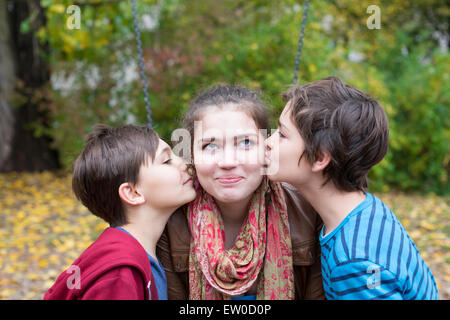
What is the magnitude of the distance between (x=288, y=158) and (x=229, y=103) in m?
0.41

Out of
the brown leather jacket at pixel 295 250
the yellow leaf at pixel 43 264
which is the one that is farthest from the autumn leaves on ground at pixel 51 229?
the brown leather jacket at pixel 295 250

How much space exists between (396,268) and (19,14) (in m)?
7.66

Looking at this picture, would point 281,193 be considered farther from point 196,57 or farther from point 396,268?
point 196,57

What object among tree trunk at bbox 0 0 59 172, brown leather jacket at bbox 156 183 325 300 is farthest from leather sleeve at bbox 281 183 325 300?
tree trunk at bbox 0 0 59 172

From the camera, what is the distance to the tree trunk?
730 centimetres

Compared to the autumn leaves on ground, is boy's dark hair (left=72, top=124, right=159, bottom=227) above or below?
above

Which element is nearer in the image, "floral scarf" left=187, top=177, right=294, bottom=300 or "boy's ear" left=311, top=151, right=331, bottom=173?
"boy's ear" left=311, top=151, right=331, bottom=173

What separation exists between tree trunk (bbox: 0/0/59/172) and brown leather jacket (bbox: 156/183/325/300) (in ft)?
20.4

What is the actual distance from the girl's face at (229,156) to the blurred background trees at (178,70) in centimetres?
379

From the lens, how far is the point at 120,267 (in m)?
1.69

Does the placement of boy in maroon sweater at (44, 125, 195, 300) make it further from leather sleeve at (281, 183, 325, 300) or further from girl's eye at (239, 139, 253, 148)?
leather sleeve at (281, 183, 325, 300)

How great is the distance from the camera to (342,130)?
1834mm

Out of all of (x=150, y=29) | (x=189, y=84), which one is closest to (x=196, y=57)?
(x=189, y=84)

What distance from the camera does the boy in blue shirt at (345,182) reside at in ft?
5.53
